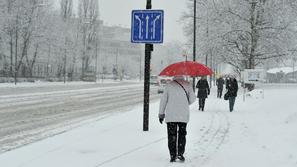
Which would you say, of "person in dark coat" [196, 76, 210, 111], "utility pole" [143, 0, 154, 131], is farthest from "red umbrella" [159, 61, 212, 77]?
"person in dark coat" [196, 76, 210, 111]

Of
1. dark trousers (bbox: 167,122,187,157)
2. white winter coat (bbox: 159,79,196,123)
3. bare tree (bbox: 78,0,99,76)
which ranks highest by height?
bare tree (bbox: 78,0,99,76)

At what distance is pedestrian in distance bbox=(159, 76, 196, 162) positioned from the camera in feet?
33.2

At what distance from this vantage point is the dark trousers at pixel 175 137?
33.2ft

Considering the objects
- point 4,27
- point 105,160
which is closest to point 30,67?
point 4,27

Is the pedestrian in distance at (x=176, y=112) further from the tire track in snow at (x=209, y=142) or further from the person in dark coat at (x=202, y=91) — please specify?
the person in dark coat at (x=202, y=91)

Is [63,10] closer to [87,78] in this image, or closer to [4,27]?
[87,78]

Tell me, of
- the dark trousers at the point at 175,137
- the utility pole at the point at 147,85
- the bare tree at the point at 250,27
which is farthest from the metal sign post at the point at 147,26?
the bare tree at the point at 250,27

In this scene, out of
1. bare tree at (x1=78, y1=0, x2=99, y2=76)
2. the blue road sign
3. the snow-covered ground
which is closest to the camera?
the snow-covered ground

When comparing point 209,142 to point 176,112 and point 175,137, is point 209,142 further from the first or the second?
point 176,112

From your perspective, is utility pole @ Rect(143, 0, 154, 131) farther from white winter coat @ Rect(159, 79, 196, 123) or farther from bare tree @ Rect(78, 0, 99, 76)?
bare tree @ Rect(78, 0, 99, 76)

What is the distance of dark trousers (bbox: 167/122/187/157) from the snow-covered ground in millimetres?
252

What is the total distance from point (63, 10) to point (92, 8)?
623cm

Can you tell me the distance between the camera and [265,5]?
40562 millimetres

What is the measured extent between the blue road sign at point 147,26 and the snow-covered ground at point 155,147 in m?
2.59
